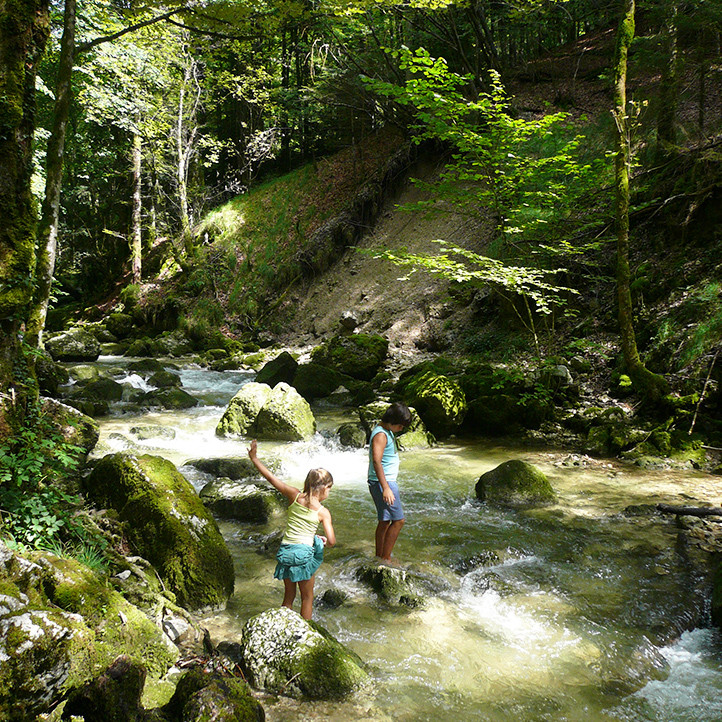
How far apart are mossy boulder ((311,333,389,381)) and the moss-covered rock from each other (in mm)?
3878

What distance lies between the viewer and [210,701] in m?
2.45

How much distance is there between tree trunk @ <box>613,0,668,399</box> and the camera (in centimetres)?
824

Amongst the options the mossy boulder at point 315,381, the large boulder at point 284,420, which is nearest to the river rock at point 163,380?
the mossy boulder at point 315,381

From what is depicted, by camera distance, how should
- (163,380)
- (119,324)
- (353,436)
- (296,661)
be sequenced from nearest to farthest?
(296,661) → (353,436) → (163,380) → (119,324)

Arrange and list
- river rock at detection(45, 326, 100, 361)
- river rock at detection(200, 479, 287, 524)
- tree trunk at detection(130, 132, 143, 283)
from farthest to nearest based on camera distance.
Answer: tree trunk at detection(130, 132, 143, 283) < river rock at detection(45, 326, 100, 361) < river rock at detection(200, 479, 287, 524)

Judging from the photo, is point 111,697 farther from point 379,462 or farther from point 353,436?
point 353,436

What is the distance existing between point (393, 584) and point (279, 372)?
9888 millimetres

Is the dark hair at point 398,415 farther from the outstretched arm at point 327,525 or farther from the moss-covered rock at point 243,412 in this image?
the moss-covered rock at point 243,412

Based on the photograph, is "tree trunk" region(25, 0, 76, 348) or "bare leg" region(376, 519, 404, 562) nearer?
A: "bare leg" region(376, 519, 404, 562)

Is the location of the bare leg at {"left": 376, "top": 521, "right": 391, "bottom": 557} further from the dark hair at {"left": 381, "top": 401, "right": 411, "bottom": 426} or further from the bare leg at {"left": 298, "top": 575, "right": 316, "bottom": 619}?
the bare leg at {"left": 298, "top": 575, "right": 316, "bottom": 619}

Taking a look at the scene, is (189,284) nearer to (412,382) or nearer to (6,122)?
(412,382)

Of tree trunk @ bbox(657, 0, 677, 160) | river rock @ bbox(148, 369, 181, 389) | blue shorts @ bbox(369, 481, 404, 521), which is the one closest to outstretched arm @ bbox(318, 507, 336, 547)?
blue shorts @ bbox(369, 481, 404, 521)

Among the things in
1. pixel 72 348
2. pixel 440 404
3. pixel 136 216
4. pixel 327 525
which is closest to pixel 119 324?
pixel 72 348

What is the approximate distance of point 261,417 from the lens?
33.0ft
